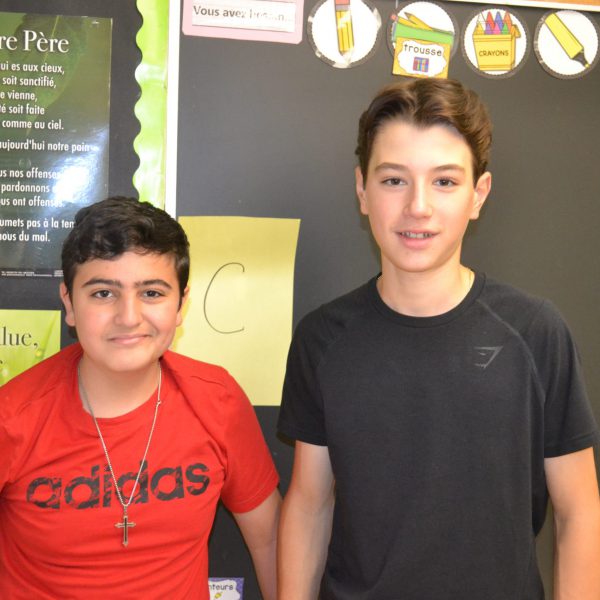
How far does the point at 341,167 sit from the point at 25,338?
2.10ft

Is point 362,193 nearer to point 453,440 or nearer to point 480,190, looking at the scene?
point 480,190

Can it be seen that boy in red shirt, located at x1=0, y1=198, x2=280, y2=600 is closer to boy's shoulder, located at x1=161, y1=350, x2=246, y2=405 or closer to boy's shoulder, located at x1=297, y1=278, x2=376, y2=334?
boy's shoulder, located at x1=161, y1=350, x2=246, y2=405

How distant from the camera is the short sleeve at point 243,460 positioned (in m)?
1.12

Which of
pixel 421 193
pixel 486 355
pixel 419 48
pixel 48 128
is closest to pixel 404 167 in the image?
pixel 421 193

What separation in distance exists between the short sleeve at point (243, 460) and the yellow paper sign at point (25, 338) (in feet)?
1.11

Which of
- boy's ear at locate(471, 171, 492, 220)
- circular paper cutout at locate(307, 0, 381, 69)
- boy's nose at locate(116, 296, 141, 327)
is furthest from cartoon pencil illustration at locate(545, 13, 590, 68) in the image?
boy's nose at locate(116, 296, 141, 327)

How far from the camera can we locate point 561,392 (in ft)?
3.22

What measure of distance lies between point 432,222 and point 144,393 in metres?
0.52

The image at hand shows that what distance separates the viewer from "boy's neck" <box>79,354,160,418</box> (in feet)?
3.51

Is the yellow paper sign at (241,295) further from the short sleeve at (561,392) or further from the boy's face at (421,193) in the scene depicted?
the short sleeve at (561,392)

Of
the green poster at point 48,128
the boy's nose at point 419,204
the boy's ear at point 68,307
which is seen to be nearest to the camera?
the boy's nose at point 419,204

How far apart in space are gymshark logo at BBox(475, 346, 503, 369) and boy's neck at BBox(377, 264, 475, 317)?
78 mm

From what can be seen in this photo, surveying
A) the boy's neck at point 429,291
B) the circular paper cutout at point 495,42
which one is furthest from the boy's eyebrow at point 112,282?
the circular paper cutout at point 495,42

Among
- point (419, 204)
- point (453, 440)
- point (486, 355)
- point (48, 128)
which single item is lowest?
→ point (453, 440)
